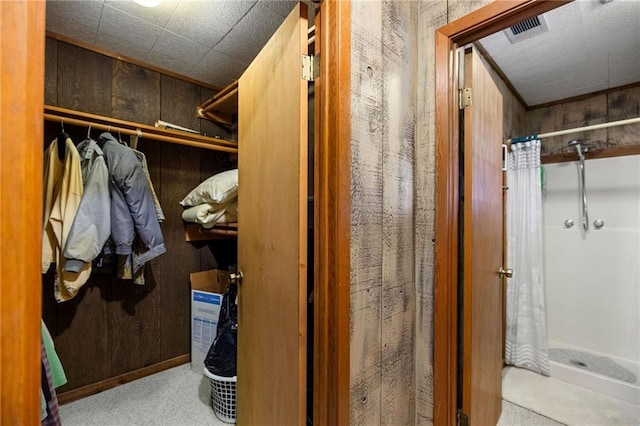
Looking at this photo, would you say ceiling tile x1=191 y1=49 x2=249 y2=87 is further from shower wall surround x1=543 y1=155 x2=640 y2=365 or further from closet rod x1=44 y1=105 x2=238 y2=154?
shower wall surround x1=543 y1=155 x2=640 y2=365

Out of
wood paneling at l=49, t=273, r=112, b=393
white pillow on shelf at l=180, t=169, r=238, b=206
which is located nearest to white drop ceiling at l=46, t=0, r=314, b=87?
white pillow on shelf at l=180, t=169, r=238, b=206

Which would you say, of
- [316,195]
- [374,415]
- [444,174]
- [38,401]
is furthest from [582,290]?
[38,401]

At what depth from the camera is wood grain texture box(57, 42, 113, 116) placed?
197cm

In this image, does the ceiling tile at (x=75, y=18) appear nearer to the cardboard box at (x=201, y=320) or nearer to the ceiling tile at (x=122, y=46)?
the ceiling tile at (x=122, y=46)

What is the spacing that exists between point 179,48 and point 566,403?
355cm

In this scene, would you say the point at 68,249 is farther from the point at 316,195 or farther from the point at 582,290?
the point at 582,290

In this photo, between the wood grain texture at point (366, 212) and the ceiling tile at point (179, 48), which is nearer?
the wood grain texture at point (366, 212)

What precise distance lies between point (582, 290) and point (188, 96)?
377cm

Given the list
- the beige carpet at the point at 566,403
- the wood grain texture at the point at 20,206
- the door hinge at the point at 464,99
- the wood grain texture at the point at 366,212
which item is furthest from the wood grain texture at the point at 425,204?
the wood grain texture at the point at 20,206

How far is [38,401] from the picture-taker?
1.83ft

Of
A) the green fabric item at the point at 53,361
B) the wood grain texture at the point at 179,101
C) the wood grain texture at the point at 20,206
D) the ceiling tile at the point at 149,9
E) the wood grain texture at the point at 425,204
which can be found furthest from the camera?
the wood grain texture at the point at 179,101

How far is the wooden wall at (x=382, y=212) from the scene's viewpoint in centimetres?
112

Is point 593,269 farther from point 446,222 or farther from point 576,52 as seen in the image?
point 446,222

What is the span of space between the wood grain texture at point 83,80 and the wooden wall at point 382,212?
1.94 metres
